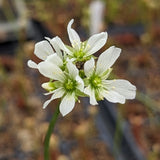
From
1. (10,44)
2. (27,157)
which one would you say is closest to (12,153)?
(27,157)

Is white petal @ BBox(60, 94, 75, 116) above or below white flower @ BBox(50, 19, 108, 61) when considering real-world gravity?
below

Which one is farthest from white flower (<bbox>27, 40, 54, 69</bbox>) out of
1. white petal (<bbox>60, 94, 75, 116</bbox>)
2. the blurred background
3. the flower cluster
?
the blurred background

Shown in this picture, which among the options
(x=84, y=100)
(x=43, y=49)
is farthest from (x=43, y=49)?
(x=84, y=100)

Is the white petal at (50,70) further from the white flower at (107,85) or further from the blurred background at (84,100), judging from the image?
the blurred background at (84,100)

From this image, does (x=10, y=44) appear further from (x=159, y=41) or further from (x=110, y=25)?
(x=159, y=41)

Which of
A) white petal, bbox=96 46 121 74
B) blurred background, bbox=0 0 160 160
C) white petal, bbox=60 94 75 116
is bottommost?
blurred background, bbox=0 0 160 160

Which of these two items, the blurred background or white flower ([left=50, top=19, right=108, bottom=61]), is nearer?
white flower ([left=50, top=19, right=108, bottom=61])

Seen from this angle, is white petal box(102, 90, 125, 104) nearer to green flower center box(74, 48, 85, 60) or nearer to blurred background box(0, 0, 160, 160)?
green flower center box(74, 48, 85, 60)
